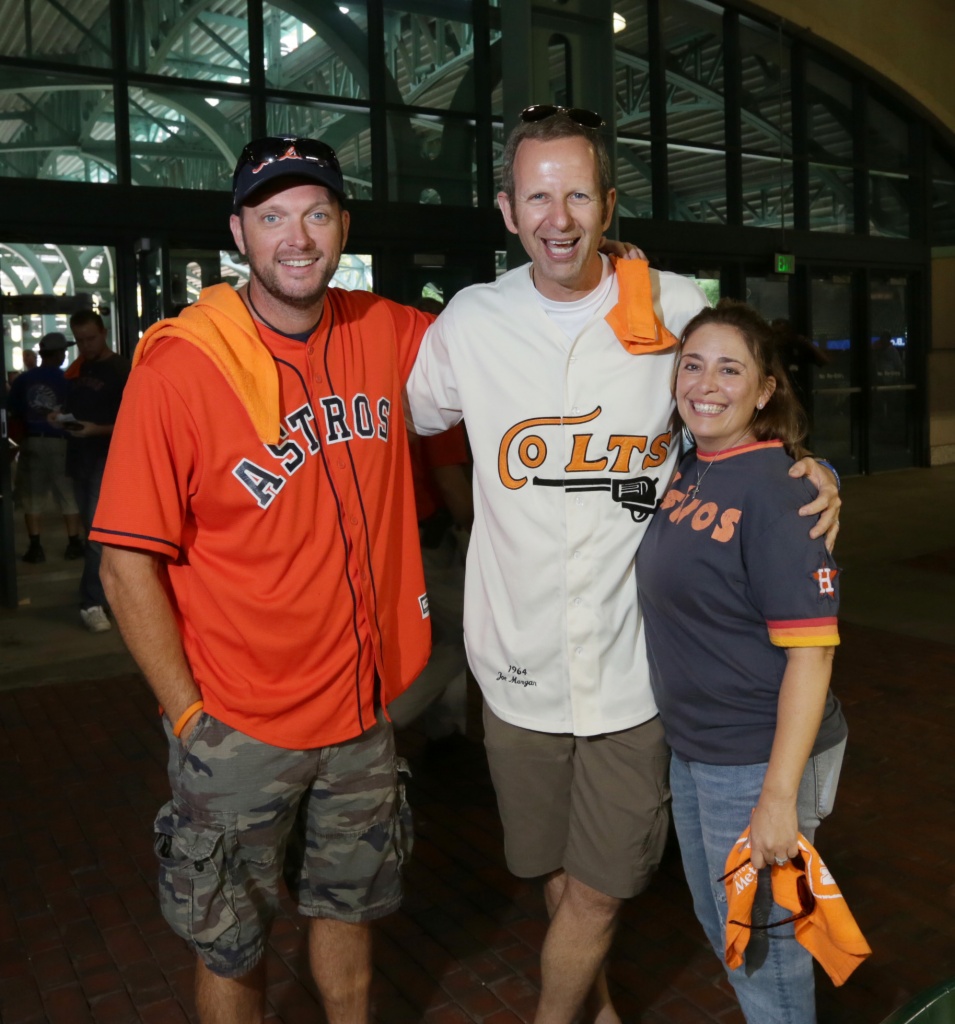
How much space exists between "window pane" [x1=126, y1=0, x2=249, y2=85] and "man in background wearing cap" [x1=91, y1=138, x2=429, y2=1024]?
7241 mm

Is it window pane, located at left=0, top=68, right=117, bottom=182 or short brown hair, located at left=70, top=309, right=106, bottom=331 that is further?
window pane, located at left=0, top=68, right=117, bottom=182

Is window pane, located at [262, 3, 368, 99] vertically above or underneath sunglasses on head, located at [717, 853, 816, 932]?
above

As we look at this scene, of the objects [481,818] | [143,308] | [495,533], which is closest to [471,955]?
[481,818]

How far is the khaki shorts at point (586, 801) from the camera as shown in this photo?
93.5 inches

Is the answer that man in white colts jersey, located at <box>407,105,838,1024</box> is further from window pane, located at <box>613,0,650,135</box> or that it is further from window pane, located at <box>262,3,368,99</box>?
window pane, located at <box>613,0,650,135</box>

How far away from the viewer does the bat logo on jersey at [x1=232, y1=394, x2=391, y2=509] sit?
7.25 ft

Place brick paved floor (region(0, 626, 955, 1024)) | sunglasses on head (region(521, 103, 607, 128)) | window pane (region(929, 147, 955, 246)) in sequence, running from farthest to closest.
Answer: window pane (region(929, 147, 955, 246)) < brick paved floor (region(0, 626, 955, 1024)) < sunglasses on head (region(521, 103, 607, 128))

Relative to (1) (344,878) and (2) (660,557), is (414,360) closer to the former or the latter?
(2) (660,557)

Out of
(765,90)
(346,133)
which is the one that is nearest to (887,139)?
(765,90)

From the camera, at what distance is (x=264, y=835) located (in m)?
2.27

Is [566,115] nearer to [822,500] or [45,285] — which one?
[822,500]

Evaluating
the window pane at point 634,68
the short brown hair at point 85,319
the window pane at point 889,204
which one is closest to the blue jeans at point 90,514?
the short brown hair at point 85,319

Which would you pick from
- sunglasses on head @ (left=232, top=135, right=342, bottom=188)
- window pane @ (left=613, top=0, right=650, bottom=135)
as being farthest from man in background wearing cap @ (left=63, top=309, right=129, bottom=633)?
window pane @ (left=613, top=0, right=650, bottom=135)

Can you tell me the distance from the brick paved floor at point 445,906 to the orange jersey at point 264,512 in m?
1.24
